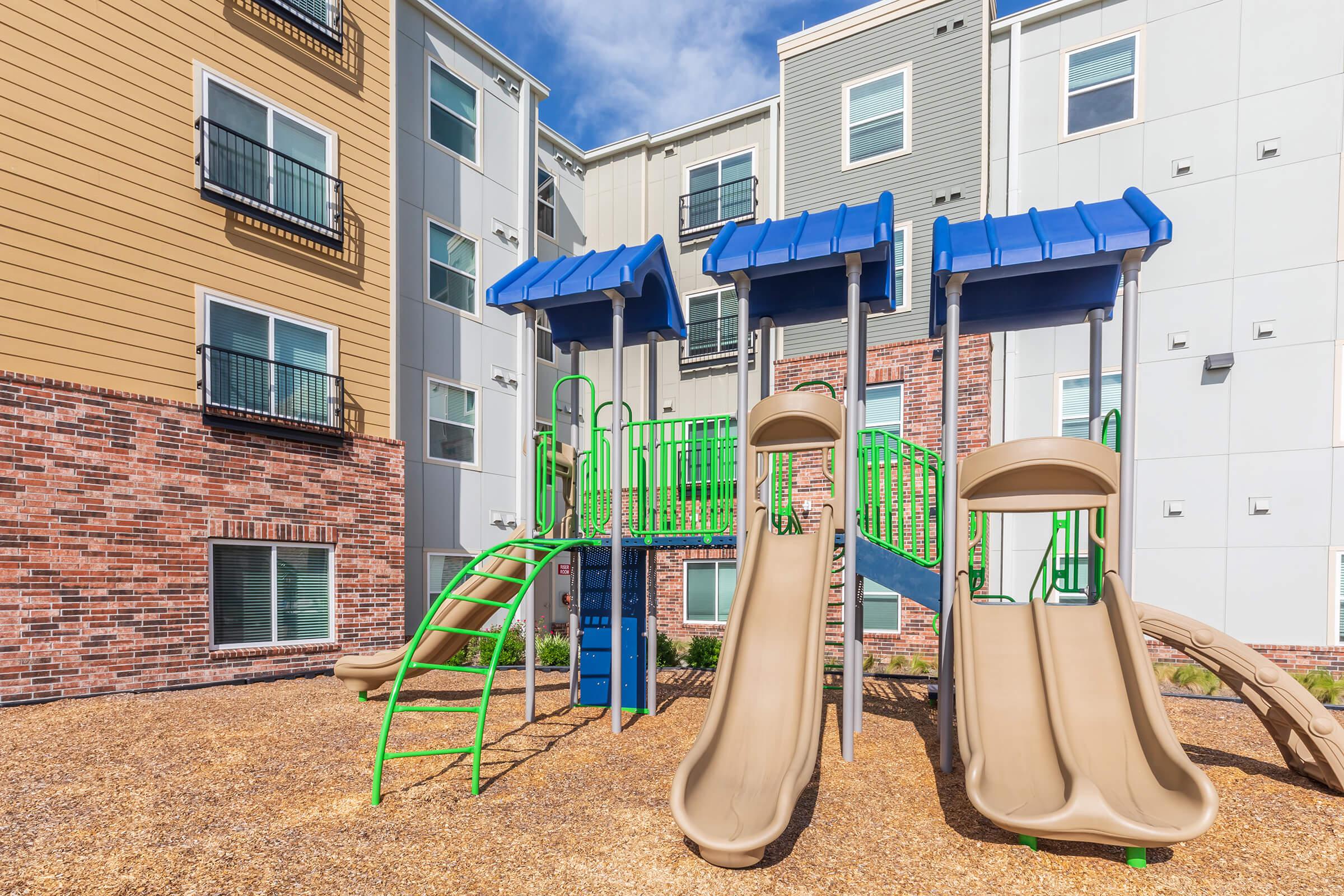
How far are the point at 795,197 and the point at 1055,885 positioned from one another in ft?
45.1

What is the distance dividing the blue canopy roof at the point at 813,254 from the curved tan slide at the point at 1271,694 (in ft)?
12.3

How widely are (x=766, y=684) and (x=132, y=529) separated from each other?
27.5 ft

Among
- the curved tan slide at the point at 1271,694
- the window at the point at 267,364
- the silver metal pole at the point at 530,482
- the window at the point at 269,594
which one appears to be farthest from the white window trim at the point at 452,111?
the curved tan slide at the point at 1271,694

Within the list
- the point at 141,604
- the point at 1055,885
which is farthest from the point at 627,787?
the point at 141,604

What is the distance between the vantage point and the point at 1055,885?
4.02m

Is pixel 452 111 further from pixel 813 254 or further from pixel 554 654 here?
pixel 813 254

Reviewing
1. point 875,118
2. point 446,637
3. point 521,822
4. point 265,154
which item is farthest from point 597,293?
point 875,118

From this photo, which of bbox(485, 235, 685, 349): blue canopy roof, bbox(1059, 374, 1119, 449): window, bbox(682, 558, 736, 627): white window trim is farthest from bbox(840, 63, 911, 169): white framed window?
bbox(682, 558, 736, 627): white window trim

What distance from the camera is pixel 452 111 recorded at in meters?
14.7

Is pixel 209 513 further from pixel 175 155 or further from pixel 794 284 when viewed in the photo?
pixel 794 284

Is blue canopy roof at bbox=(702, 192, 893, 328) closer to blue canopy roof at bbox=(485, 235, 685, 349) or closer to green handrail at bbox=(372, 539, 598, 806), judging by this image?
blue canopy roof at bbox=(485, 235, 685, 349)

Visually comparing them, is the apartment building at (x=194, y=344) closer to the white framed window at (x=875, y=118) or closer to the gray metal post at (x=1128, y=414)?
the white framed window at (x=875, y=118)

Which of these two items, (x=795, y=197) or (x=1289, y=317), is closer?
A: (x=1289, y=317)

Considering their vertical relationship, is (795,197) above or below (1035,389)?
above
